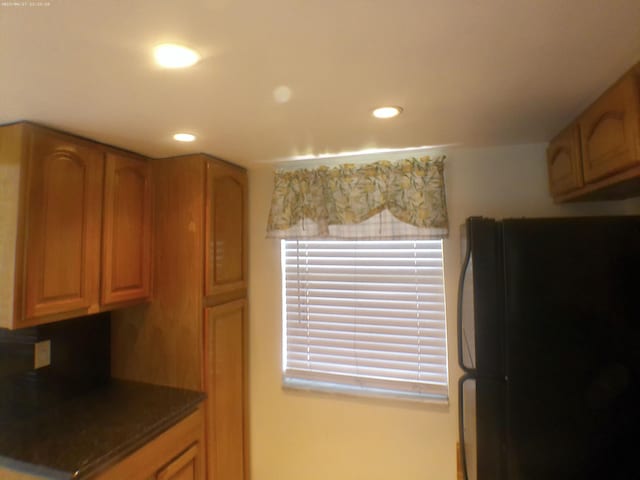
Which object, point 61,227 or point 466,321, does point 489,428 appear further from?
point 61,227

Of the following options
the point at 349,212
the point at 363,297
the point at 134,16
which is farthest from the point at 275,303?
the point at 134,16

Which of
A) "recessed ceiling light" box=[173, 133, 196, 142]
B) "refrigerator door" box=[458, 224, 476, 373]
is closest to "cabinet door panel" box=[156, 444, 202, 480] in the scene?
"refrigerator door" box=[458, 224, 476, 373]

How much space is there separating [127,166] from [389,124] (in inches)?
52.4

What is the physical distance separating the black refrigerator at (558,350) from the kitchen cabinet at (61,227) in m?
1.65

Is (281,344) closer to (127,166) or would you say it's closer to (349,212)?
(349,212)

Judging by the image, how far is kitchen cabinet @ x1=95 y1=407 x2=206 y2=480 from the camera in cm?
133

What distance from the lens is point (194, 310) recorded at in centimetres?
179

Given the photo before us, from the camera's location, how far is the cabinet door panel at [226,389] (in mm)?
1816

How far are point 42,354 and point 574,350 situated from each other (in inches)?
90.0

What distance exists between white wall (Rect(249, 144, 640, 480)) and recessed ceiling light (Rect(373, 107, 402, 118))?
0.69 meters

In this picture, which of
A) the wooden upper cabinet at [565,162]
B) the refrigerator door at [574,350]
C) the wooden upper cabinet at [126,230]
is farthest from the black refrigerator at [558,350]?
the wooden upper cabinet at [126,230]

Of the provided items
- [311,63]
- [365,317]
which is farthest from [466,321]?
[311,63]

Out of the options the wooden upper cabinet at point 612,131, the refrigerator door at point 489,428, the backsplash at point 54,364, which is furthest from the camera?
the backsplash at point 54,364

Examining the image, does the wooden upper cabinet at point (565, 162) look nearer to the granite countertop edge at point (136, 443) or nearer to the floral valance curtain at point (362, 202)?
the floral valance curtain at point (362, 202)
